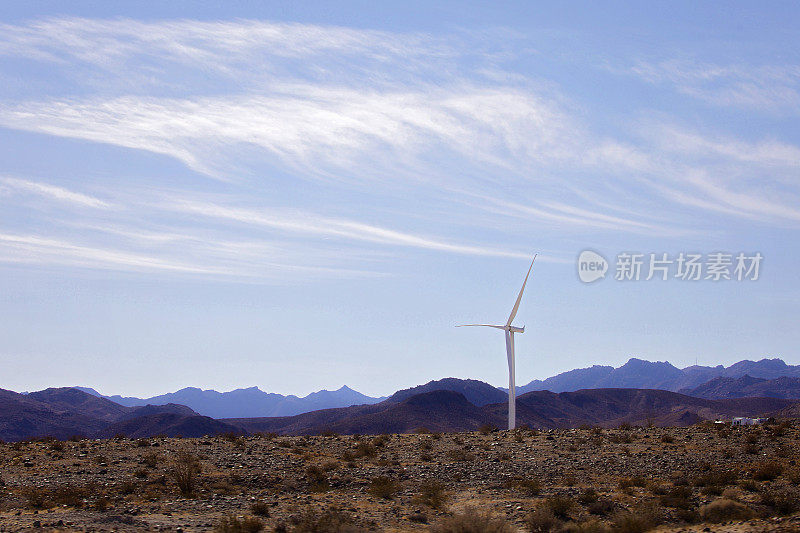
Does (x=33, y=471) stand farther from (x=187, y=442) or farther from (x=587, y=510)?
(x=587, y=510)

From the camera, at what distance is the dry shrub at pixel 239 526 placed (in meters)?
25.5

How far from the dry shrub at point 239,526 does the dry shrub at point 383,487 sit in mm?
8418

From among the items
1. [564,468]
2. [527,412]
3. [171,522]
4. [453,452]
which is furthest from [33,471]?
[527,412]

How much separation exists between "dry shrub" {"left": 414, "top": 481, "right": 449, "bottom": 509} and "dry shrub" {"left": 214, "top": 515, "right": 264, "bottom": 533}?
8249 millimetres

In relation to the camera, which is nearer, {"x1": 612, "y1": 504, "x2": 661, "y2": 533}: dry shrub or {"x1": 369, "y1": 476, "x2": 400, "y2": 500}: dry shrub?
{"x1": 612, "y1": 504, "x2": 661, "y2": 533}: dry shrub

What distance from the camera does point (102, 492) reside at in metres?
33.9

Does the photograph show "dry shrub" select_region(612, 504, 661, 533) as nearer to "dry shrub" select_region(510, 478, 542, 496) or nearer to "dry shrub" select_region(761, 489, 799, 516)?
"dry shrub" select_region(761, 489, 799, 516)

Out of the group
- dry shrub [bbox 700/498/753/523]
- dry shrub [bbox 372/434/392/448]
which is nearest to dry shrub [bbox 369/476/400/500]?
dry shrub [bbox 372/434/392/448]

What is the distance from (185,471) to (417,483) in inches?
460

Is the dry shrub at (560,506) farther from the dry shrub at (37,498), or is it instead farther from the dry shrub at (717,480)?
the dry shrub at (37,498)

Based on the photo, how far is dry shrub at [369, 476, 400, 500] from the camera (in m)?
34.0

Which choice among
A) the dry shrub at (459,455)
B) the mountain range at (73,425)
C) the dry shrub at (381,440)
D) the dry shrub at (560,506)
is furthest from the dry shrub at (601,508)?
the mountain range at (73,425)

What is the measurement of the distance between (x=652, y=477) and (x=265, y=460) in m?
21.2

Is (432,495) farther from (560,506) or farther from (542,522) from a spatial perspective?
(542,522)
